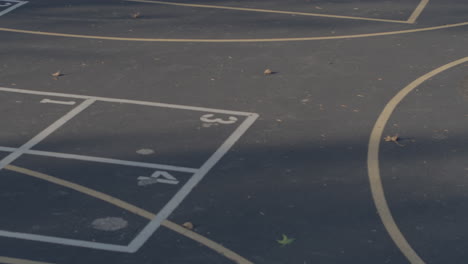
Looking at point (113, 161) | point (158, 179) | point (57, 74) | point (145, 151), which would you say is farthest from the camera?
point (57, 74)

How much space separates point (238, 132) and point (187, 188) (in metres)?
2.36

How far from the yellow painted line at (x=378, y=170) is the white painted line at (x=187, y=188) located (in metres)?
2.09

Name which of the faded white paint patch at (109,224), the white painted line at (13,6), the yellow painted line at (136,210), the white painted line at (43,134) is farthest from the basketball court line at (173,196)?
the white painted line at (13,6)

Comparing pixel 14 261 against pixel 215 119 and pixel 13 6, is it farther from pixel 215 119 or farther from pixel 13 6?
pixel 13 6

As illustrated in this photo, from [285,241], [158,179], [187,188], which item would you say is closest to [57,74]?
[158,179]

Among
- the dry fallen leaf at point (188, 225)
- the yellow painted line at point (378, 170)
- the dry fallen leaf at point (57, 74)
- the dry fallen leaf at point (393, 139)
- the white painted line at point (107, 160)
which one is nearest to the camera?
the yellow painted line at point (378, 170)

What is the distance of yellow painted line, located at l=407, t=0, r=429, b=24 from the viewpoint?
22078 millimetres

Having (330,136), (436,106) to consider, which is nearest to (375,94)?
(436,106)

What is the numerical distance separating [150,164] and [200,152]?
86 centimetres

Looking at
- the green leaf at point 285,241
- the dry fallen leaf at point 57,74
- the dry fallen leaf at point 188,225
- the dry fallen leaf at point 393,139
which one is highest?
the dry fallen leaf at point 57,74

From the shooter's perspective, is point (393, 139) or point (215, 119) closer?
point (393, 139)

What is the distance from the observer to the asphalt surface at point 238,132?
12.2m

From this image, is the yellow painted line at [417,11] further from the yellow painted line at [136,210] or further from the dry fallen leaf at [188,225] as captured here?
the dry fallen leaf at [188,225]

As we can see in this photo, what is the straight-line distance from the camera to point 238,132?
617 inches
